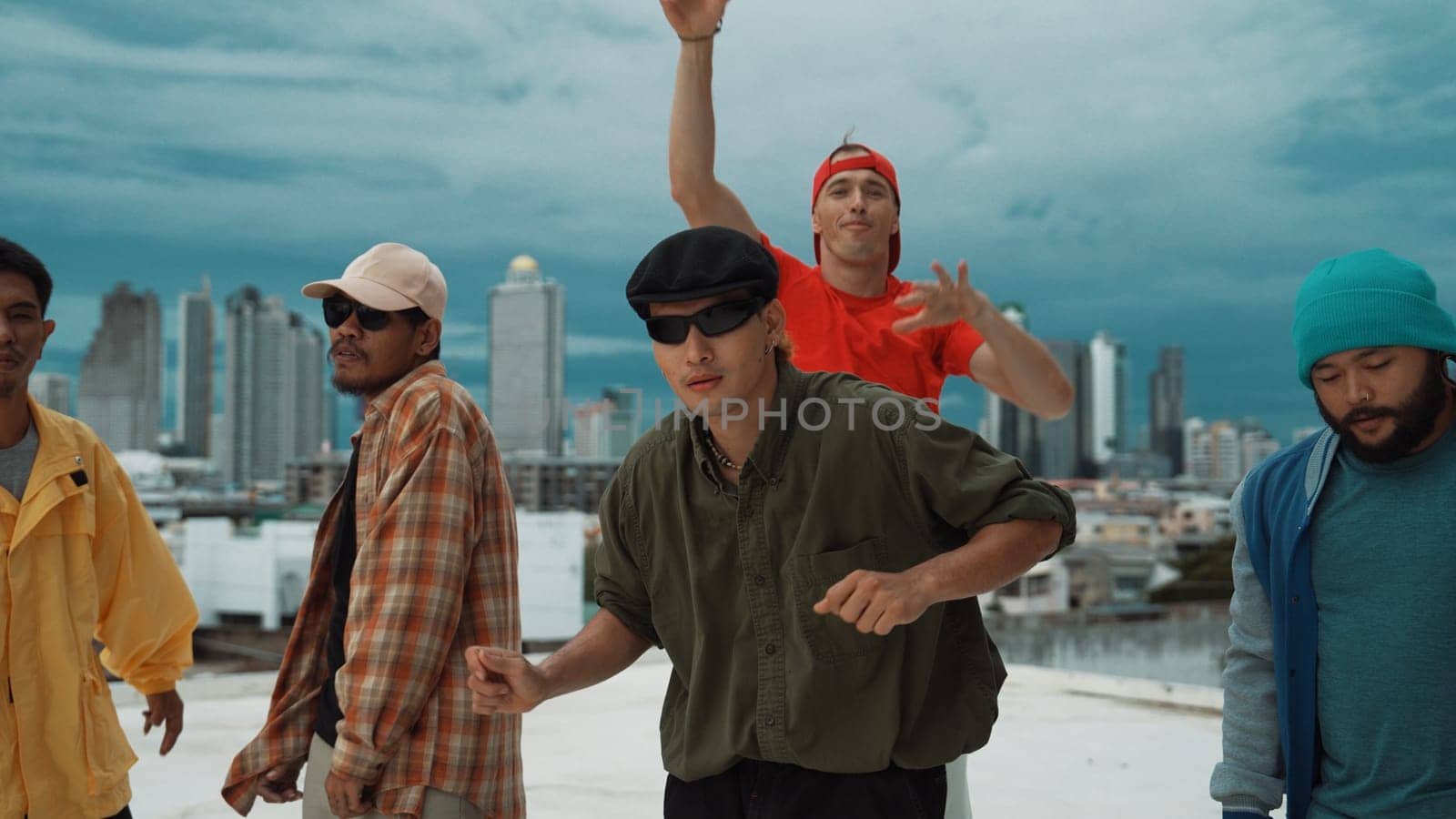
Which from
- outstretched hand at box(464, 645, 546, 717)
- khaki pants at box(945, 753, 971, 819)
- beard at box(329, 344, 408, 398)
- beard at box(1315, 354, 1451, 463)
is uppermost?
beard at box(329, 344, 408, 398)

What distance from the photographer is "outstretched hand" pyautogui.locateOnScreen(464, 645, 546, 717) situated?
1950 millimetres

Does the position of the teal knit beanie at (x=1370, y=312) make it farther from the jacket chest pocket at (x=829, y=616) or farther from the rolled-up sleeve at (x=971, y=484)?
the jacket chest pocket at (x=829, y=616)

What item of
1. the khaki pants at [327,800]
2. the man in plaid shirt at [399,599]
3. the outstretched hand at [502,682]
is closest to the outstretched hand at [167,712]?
the man in plaid shirt at [399,599]

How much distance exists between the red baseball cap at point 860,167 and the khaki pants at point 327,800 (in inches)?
57.1

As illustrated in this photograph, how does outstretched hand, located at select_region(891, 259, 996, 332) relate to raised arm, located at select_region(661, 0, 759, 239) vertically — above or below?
below

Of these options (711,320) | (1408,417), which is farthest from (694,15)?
(1408,417)

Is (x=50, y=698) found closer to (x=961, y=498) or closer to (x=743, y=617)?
(x=743, y=617)

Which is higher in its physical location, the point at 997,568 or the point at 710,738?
the point at 997,568

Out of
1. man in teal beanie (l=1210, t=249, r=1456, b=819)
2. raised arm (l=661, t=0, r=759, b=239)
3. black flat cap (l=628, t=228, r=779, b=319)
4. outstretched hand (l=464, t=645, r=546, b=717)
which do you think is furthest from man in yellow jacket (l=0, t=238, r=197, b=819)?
man in teal beanie (l=1210, t=249, r=1456, b=819)

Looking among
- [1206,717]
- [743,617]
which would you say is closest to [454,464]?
[743,617]

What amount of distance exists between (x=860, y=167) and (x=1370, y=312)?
117cm

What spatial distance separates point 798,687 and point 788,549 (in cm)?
21

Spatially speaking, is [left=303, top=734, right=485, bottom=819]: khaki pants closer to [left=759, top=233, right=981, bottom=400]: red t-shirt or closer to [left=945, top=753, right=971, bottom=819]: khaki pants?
[left=945, top=753, right=971, bottom=819]: khaki pants

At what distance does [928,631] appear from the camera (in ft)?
6.15
